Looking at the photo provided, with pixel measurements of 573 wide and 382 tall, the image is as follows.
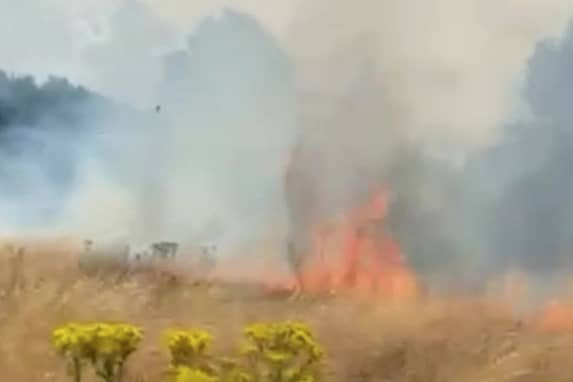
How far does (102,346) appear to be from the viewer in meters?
5.34

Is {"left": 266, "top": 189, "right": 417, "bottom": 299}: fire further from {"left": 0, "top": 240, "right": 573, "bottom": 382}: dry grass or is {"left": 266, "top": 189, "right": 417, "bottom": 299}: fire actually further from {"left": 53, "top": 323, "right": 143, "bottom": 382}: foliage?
{"left": 53, "top": 323, "right": 143, "bottom": 382}: foliage

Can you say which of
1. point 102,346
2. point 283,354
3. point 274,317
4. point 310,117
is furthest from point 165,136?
point 283,354

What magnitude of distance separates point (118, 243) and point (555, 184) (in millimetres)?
1663

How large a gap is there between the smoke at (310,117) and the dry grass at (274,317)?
0.65 feet

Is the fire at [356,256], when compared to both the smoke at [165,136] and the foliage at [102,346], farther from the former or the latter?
the foliage at [102,346]

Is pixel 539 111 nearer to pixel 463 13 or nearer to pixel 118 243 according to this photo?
→ pixel 463 13

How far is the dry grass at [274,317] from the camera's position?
5.70 m

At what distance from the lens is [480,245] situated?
5.80 meters

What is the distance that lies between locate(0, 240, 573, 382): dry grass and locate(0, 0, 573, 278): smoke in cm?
20

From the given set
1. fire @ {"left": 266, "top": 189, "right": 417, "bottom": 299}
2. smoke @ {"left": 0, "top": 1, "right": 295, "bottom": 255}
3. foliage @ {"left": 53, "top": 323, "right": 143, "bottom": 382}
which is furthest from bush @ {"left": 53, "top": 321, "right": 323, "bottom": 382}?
smoke @ {"left": 0, "top": 1, "right": 295, "bottom": 255}

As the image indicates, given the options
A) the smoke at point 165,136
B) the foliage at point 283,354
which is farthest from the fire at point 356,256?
the foliage at point 283,354

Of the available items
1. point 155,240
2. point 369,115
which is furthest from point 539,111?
point 155,240

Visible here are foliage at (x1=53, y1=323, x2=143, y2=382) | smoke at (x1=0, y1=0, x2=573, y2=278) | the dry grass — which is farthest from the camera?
smoke at (x1=0, y1=0, x2=573, y2=278)

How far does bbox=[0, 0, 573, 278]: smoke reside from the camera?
5840 millimetres
